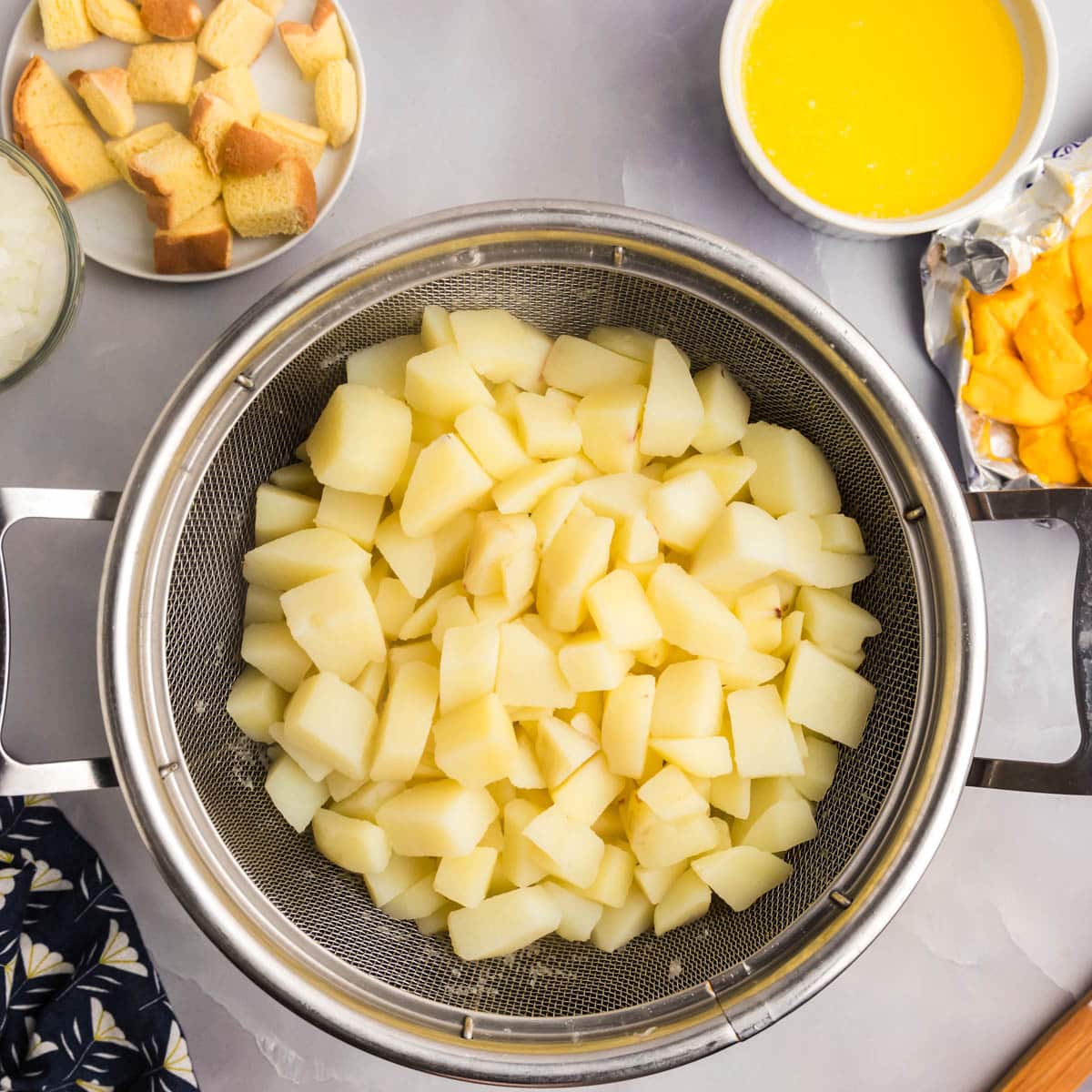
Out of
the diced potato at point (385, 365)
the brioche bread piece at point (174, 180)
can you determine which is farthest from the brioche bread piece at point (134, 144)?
the diced potato at point (385, 365)

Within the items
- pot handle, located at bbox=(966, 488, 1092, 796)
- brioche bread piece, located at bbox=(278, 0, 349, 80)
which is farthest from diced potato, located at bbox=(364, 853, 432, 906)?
brioche bread piece, located at bbox=(278, 0, 349, 80)

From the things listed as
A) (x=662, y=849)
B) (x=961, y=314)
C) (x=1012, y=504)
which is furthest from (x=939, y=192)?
(x=662, y=849)

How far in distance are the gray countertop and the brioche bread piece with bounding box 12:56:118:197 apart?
0.39 ft

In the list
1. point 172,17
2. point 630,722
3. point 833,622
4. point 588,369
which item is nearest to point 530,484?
point 588,369

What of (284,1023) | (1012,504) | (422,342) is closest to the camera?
(1012,504)

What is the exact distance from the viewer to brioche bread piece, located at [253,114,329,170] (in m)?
1.12

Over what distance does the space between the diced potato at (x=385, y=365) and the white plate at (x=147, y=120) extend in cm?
17

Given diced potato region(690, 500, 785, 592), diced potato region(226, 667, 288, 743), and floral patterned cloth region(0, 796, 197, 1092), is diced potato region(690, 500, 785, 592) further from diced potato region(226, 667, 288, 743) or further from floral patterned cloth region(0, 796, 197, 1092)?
floral patterned cloth region(0, 796, 197, 1092)

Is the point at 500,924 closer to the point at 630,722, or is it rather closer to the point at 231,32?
the point at 630,722

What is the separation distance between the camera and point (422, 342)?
3.59ft

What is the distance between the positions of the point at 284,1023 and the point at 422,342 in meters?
0.85

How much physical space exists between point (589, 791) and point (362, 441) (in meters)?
0.44

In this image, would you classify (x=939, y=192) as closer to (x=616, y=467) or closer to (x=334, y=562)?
(x=616, y=467)

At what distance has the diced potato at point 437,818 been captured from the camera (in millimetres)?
985
